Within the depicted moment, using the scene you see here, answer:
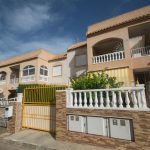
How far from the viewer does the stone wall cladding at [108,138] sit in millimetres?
6352

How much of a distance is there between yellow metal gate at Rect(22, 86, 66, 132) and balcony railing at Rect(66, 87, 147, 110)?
2498 mm

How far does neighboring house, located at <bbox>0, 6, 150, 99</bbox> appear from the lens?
48.8ft

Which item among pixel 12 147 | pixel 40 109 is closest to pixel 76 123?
pixel 40 109

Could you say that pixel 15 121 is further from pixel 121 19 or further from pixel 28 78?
pixel 121 19

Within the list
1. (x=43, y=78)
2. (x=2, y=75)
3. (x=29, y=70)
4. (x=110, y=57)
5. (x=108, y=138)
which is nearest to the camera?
(x=108, y=138)

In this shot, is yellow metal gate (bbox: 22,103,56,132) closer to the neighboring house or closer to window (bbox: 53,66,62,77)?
the neighboring house

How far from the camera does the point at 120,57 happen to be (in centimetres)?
1582

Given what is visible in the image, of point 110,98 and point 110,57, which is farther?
point 110,57

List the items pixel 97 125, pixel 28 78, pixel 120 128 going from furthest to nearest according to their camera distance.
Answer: pixel 28 78 → pixel 97 125 → pixel 120 128

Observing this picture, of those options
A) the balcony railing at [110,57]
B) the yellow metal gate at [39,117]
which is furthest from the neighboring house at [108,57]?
the yellow metal gate at [39,117]

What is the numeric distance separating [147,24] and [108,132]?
42.5 feet

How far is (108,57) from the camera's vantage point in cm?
1695

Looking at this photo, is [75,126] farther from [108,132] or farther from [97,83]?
[97,83]

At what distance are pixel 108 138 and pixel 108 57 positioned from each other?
11.4 meters
